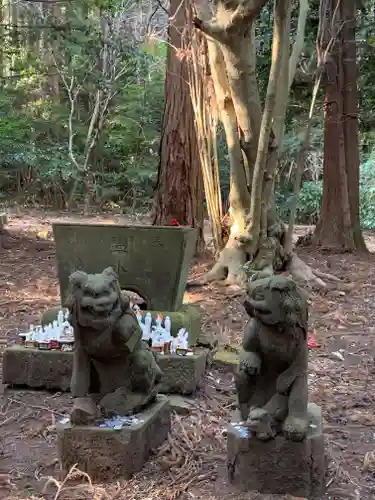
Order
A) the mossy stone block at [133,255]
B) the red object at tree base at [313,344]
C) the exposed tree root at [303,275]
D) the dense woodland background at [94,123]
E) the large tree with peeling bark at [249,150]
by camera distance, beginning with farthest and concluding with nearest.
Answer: the dense woodland background at [94,123], the exposed tree root at [303,275], the large tree with peeling bark at [249,150], the red object at tree base at [313,344], the mossy stone block at [133,255]

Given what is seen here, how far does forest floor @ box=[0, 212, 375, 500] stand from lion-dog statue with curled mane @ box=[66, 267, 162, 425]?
303 millimetres

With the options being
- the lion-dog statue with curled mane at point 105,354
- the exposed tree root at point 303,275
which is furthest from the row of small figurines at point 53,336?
the exposed tree root at point 303,275

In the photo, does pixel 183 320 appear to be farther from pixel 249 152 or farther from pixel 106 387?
pixel 249 152

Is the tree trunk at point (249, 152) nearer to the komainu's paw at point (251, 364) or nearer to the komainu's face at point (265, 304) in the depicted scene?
the komainu's paw at point (251, 364)

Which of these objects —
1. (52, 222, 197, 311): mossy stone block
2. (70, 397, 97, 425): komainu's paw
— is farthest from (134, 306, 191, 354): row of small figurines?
(70, 397, 97, 425): komainu's paw

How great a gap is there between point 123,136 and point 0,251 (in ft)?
24.7

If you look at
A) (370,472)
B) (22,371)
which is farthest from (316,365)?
(22,371)

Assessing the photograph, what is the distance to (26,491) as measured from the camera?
2697mm

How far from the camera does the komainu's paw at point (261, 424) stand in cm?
257

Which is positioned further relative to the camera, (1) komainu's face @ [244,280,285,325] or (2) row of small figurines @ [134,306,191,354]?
(2) row of small figurines @ [134,306,191,354]

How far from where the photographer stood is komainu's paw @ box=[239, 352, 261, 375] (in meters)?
2.63

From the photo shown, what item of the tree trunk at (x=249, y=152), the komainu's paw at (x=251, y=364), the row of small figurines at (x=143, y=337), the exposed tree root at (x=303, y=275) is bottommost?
the row of small figurines at (x=143, y=337)

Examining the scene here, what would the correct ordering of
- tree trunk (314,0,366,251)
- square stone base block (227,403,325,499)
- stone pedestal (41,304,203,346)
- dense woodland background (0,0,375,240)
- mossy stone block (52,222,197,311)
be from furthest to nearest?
1. dense woodland background (0,0,375,240)
2. tree trunk (314,0,366,251)
3. mossy stone block (52,222,197,311)
4. stone pedestal (41,304,203,346)
5. square stone base block (227,403,325,499)

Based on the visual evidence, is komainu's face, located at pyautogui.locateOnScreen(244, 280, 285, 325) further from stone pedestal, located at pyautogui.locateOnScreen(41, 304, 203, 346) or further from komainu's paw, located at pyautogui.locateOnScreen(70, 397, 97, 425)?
stone pedestal, located at pyautogui.locateOnScreen(41, 304, 203, 346)
